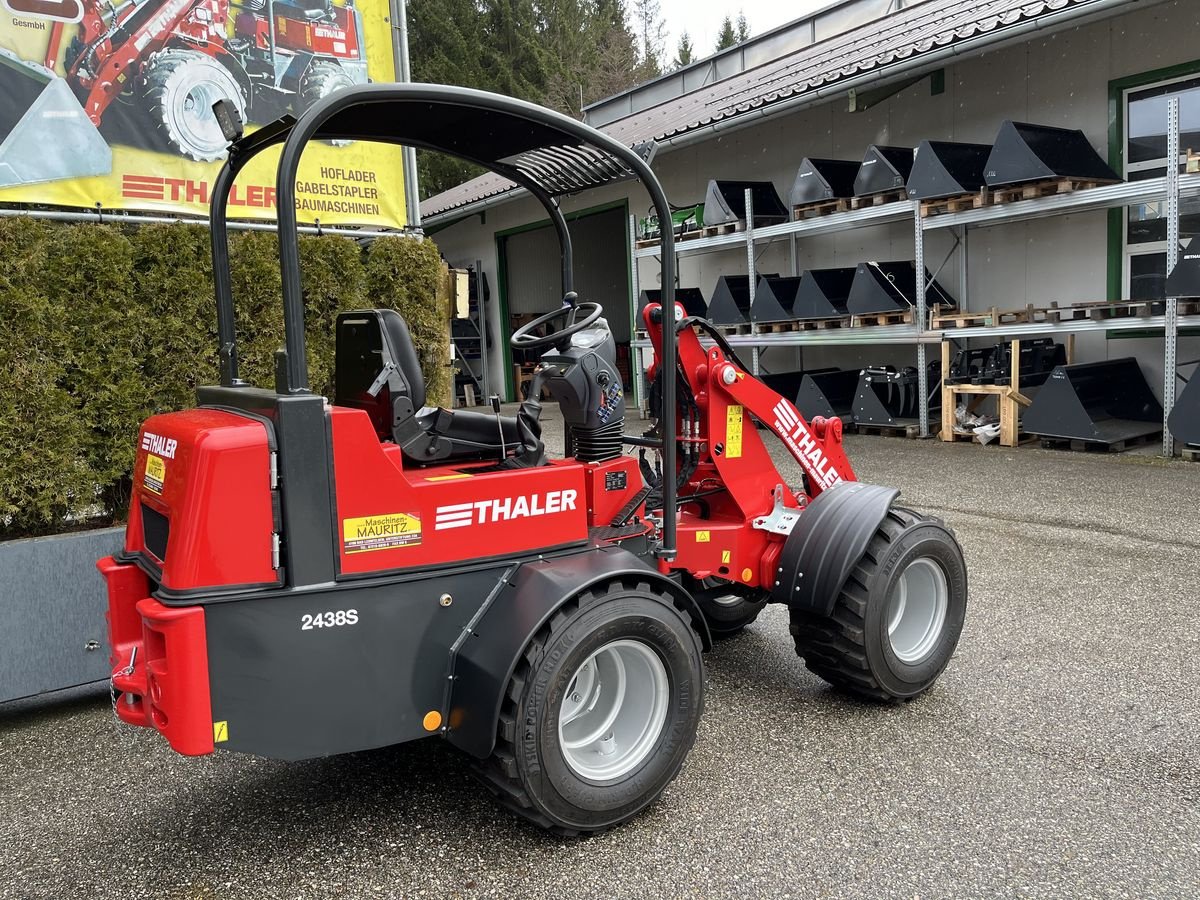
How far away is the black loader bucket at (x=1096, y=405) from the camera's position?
9469 mm

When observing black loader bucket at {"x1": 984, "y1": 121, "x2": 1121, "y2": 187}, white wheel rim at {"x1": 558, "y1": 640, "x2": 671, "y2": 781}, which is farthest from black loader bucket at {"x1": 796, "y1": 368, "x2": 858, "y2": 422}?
white wheel rim at {"x1": 558, "y1": 640, "x2": 671, "y2": 781}

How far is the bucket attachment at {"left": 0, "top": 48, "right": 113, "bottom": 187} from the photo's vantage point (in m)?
5.16

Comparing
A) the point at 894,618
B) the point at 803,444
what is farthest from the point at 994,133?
the point at 894,618

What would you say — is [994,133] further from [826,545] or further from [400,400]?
[400,400]

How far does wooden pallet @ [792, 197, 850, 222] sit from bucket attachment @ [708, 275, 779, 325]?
3.33 ft

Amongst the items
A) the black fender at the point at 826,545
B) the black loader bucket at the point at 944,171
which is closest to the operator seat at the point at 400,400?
the black fender at the point at 826,545

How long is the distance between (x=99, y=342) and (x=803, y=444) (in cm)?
358

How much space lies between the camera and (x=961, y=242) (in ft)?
37.6

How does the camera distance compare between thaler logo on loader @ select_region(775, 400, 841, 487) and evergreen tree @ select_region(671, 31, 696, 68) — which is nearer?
thaler logo on loader @ select_region(775, 400, 841, 487)

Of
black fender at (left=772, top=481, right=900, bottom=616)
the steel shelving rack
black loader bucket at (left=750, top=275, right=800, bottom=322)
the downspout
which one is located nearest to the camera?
black fender at (left=772, top=481, right=900, bottom=616)

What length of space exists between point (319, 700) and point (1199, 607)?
15.2ft

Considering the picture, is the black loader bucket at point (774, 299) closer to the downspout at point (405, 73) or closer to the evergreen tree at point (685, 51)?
the downspout at point (405, 73)

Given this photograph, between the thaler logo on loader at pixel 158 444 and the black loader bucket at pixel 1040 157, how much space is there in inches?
347

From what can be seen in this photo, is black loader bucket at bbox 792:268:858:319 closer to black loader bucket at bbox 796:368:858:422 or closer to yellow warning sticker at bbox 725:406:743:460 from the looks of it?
black loader bucket at bbox 796:368:858:422
